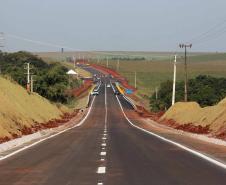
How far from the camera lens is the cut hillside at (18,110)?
4128 centimetres

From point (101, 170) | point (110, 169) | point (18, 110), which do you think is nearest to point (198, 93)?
point (18, 110)

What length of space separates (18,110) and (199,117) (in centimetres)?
1760

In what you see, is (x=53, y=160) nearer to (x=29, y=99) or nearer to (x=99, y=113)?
(x=29, y=99)

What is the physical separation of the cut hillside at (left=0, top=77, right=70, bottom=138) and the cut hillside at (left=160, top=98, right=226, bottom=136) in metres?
13.9

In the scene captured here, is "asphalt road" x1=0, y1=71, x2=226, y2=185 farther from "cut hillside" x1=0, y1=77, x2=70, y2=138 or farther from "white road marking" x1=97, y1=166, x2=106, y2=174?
"cut hillside" x1=0, y1=77, x2=70, y2=138

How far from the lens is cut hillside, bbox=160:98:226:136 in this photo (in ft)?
151

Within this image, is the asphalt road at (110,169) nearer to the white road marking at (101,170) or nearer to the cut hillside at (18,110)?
the white road marking at (101,170)

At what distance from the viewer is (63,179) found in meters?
14.7

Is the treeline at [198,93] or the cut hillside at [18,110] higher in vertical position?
the cut hillside at [18,110]

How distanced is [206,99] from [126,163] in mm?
92572

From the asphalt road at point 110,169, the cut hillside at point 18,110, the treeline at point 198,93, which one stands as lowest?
the treeline at point 198,93

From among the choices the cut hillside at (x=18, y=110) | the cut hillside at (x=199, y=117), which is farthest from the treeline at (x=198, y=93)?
the cut hillside at (x=18, y=110)

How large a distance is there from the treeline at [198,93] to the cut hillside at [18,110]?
115 feet

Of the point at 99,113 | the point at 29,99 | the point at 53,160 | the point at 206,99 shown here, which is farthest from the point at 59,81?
the point at 53,160
